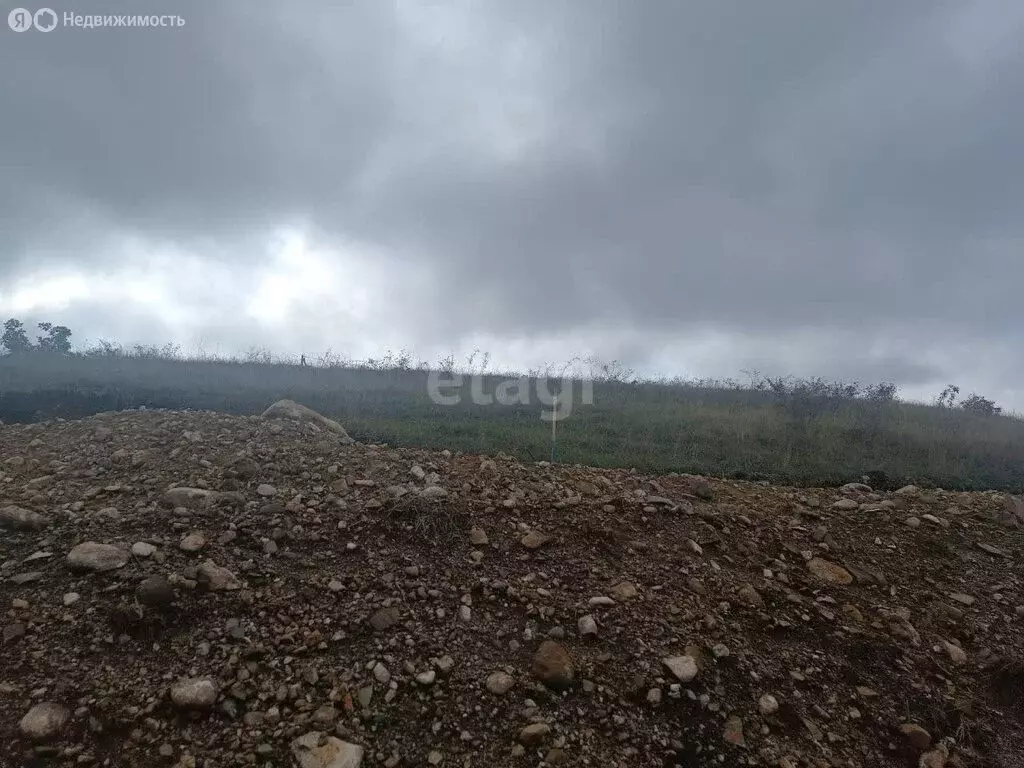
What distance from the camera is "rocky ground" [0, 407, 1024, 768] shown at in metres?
2.28

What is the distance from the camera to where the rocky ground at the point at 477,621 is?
7.47 ft

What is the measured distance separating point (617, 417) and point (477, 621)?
8514mm

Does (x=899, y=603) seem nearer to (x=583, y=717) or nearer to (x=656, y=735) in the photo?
(x=656, y=735)

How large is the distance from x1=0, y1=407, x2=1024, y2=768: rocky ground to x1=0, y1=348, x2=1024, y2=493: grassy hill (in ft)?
10.9

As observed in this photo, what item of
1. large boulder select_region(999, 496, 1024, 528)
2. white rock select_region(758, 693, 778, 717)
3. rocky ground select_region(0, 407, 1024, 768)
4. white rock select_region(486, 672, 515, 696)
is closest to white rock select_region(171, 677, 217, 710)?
rocky ground select_region(0, 407, 1024, 768)

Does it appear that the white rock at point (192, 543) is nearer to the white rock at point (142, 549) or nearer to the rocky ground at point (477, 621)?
the rocky ground at point (477, 621)

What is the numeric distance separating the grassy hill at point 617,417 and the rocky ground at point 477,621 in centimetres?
331

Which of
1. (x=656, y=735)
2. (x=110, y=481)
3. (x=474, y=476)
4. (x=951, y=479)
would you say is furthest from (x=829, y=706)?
(x=951, y=479)

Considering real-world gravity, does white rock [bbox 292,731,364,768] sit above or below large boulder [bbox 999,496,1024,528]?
below

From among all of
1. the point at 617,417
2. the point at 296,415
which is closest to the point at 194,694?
the point at 296,415

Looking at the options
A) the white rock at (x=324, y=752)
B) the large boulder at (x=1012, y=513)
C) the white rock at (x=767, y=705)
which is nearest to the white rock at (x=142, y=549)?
the white rock at (x=324, y=752)

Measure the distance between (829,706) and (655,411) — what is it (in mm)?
9345

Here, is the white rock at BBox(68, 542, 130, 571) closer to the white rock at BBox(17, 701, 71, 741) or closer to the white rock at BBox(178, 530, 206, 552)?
the white rock at BBox(178, 530, 206, 552)

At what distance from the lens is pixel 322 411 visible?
10.6 m
